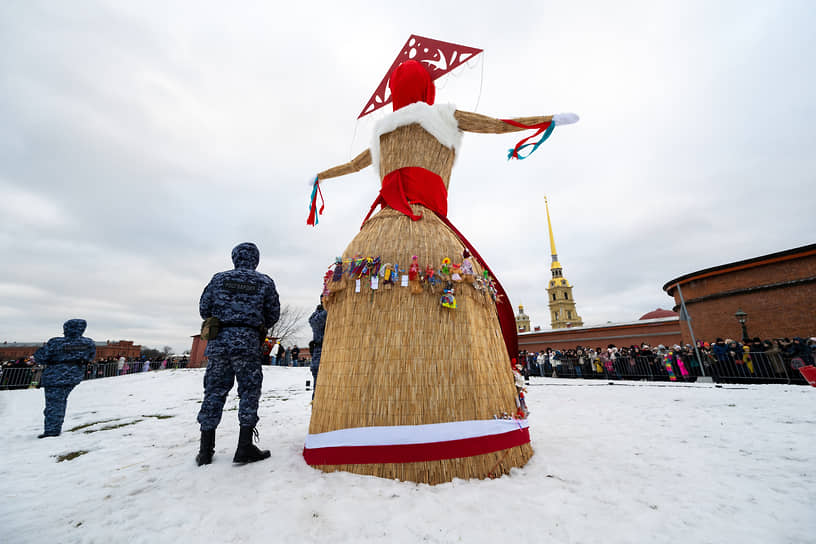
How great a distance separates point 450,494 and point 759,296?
19292mm

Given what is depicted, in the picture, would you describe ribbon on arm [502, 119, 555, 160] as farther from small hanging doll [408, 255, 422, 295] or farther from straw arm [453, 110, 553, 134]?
small hanging doll [408, 255, 422, 295]

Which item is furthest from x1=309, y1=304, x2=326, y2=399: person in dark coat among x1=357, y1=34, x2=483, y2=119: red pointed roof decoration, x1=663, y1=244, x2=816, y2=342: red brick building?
x1=663, y1=244, x2=816, y2=342: red brick building

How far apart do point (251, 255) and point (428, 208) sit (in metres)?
2.37

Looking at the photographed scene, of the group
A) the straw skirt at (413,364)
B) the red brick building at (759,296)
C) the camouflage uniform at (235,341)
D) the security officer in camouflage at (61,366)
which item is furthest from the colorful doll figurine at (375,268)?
the red brick building at (759,296)

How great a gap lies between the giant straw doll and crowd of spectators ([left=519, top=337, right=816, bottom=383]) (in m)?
4.09

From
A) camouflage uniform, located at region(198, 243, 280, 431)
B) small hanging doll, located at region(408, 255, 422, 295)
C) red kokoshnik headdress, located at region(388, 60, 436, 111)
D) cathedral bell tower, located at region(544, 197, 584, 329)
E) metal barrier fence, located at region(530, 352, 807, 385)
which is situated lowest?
metal barrier fence, located at region(530, 352, 807, 385)

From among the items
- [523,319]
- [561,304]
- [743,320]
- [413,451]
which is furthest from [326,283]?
[523,319]

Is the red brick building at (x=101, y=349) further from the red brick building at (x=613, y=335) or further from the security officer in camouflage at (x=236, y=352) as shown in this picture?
the security officer in camouflage at (x=236, y=352)

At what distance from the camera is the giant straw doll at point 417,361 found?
292cm

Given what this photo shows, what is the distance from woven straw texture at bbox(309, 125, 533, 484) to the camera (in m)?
3.00

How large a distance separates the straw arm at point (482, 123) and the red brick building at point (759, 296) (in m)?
17.1

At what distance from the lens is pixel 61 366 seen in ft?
18.9

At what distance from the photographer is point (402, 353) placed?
3.20m

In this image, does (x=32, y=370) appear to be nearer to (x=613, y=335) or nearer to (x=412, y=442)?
(x=412, y=442)
